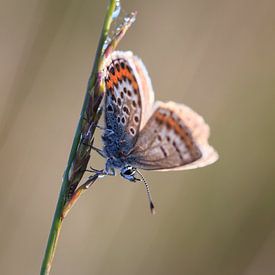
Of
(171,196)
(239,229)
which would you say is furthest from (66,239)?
(239,229)

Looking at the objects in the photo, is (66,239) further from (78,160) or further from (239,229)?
(78,160)

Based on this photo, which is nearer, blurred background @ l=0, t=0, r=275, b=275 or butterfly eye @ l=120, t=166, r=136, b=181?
butterfly eye @ l=120, t=166, r=136, b=181

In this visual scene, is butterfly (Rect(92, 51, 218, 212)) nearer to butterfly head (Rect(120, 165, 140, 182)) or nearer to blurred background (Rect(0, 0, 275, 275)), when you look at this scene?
butterfly head (Rect(120, 165, 140, 182))

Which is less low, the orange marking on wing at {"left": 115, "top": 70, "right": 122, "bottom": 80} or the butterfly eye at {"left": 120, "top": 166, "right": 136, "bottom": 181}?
the orange marking on wing at {"left": 115, "top": 70, "right": 122, "bottom": 80}

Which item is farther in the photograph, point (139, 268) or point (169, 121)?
point (139, 268)

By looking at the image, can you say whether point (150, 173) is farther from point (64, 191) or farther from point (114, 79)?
point (64, 191)

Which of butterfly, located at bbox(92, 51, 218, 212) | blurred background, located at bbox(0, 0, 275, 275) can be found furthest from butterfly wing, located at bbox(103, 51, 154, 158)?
blurred background, located at bbox(0, 0, 275, 275)
